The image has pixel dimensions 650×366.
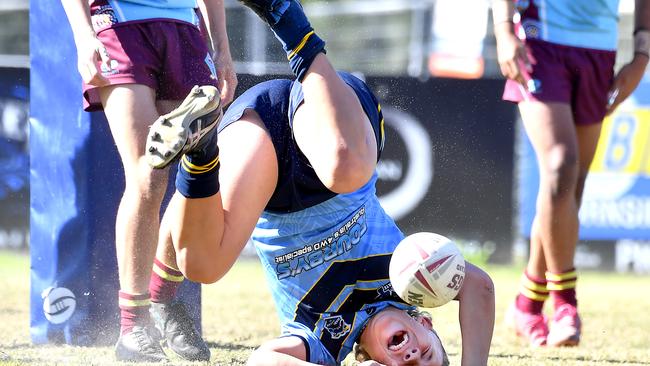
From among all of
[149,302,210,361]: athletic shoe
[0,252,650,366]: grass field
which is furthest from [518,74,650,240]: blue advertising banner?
[149,302,210,361]: athletic shoe

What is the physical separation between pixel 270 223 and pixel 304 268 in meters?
0.19

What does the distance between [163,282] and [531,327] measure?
5.94 ft

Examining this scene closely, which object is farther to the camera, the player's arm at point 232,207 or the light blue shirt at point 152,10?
the light blue shirt at point 152,10

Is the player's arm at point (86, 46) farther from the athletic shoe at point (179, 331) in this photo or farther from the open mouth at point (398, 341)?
the open mouth at point (398, 341)

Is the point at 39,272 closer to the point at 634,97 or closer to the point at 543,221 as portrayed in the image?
the point at 543,221

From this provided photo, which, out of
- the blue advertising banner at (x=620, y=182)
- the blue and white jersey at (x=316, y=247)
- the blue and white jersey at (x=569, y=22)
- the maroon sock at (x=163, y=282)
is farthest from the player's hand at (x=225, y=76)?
the blue advertising banner at (x=620, y=182)

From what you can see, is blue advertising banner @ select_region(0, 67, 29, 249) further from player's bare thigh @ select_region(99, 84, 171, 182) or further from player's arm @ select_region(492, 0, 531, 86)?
player's arm @ select_region(492, 0, 531, 86)

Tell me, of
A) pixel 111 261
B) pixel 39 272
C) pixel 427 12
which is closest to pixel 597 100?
pixel 111 261

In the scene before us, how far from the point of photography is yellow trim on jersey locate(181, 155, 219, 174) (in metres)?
2.94

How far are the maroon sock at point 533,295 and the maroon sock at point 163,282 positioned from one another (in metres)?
1.75

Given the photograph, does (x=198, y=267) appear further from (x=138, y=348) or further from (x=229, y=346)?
(x=229, y=346)

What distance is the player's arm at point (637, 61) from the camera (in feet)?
16.3

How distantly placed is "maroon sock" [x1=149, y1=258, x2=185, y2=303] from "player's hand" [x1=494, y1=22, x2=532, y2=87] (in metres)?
1.74

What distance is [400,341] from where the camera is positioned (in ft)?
10.7
